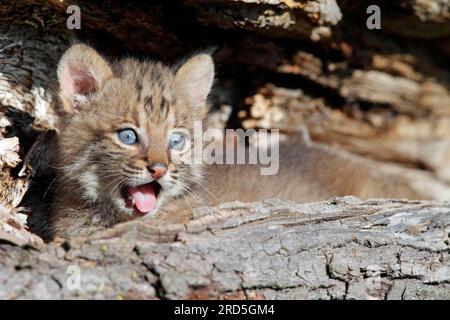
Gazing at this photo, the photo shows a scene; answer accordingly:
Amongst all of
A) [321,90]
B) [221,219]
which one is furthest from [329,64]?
[221,219]

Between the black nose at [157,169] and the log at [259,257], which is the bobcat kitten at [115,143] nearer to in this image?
the black nose at [157,169]

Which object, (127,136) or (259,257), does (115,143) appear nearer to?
(127,136)

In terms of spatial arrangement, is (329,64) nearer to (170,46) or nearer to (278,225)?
(170,46)

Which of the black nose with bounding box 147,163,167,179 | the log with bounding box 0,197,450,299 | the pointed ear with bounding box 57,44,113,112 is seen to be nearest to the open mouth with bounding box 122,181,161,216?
the black nose with bounding box 147,163,167,179

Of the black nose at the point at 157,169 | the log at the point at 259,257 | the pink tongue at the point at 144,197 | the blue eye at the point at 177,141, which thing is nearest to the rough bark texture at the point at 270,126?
the log at the point at 259,257

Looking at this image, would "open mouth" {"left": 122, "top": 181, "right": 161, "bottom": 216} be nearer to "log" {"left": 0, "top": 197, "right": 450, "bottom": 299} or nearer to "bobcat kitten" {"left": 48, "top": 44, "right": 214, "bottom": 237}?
"bobcat kitten" {"left": 48, "top": 44, "right": 214, "bottom": 237}

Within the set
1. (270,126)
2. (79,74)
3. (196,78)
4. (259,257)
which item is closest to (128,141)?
(79,74)
